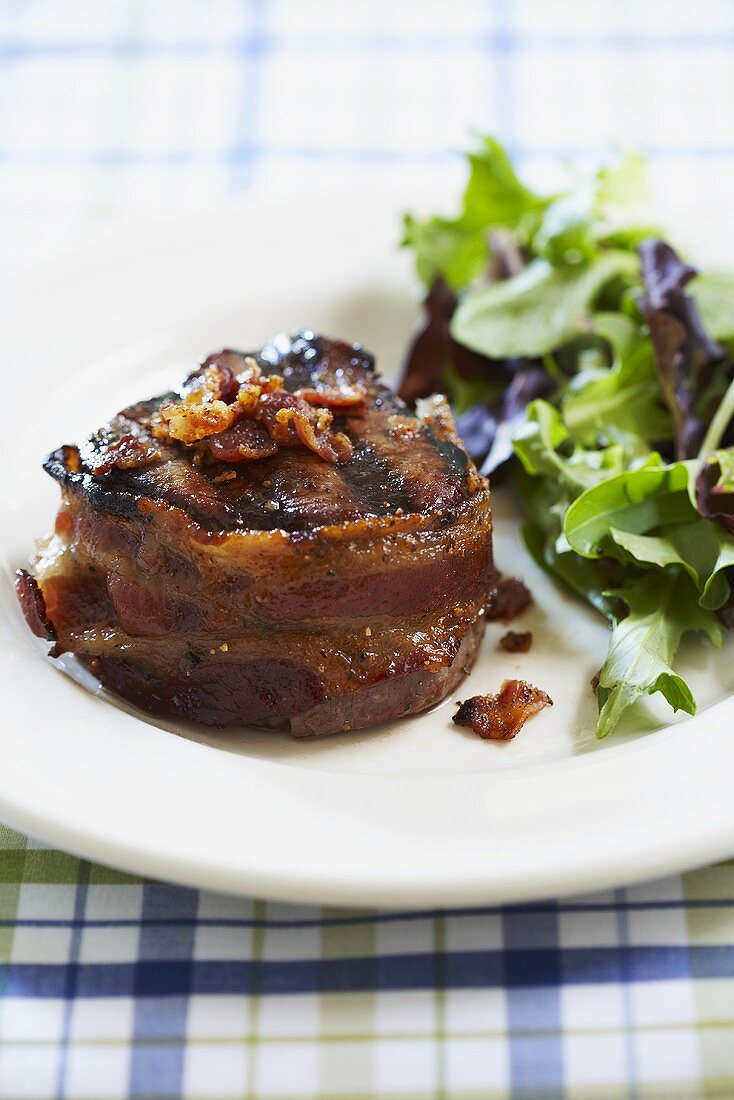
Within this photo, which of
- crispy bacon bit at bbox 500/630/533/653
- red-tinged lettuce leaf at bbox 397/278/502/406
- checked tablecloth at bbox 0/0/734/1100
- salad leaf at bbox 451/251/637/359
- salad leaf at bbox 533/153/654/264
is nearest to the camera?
checked tablecloth at bbox 0/0/734/1100

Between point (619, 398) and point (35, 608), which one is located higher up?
point (619, 398)

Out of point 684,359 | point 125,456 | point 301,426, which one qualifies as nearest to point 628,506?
point 684,359

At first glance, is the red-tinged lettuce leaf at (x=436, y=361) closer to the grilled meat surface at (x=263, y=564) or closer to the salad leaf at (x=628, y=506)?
the salad leaf at (x=628, y=506)

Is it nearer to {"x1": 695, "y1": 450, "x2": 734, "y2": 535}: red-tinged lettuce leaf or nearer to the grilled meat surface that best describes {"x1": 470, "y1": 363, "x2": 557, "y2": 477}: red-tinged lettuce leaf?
{"x1": 695, "y1": 450, "x2": 734, "y2": 535}: red-tinged lettuce leaf

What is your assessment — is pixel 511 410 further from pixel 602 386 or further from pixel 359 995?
pixel 359 995

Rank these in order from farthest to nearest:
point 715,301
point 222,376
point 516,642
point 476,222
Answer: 1. point 476,222
2. point 715,301
3. point 516,642
4. point 222,376

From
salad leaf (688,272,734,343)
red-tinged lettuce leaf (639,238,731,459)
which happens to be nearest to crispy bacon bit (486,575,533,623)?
red-tinged lettuce leaf (639,238,731,459)
